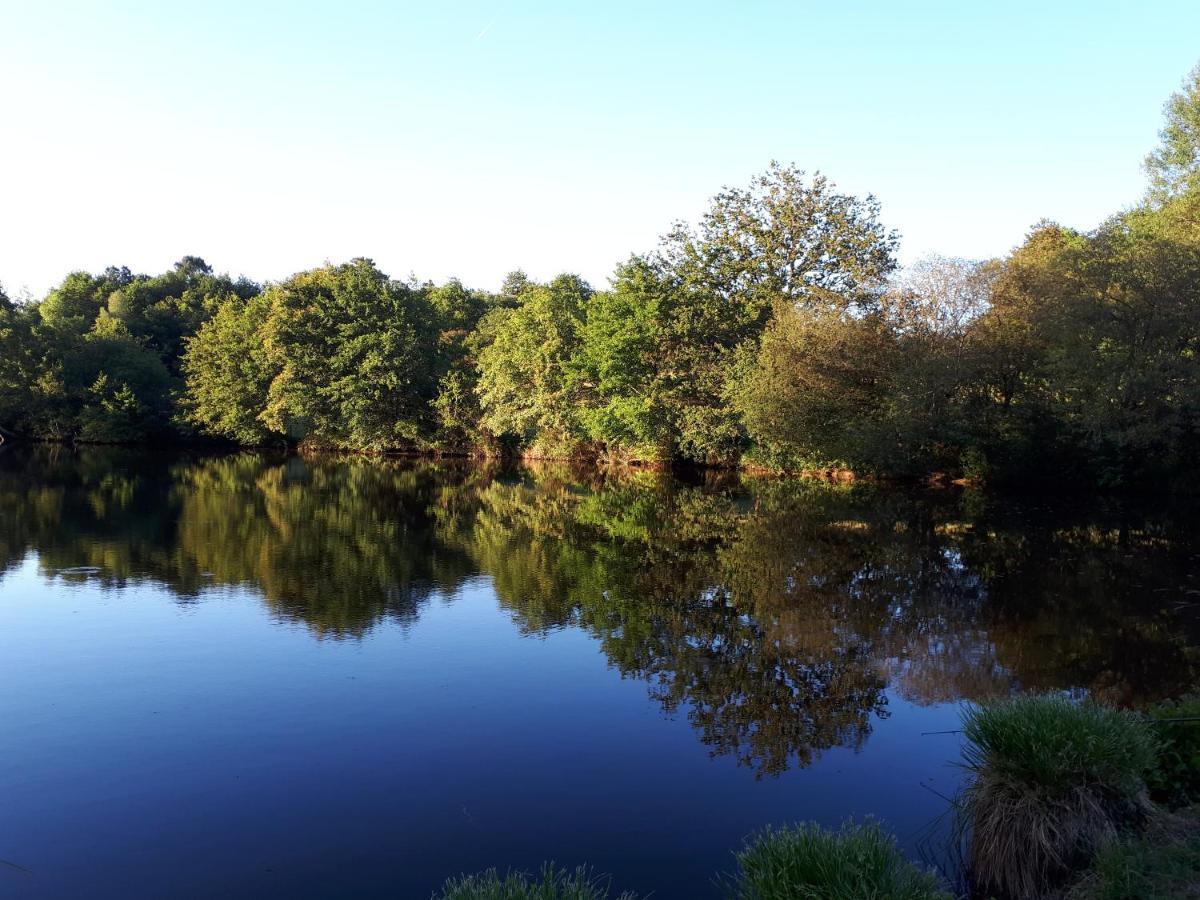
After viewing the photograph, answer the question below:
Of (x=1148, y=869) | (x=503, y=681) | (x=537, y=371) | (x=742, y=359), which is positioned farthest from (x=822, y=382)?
(x=1148, y=869)

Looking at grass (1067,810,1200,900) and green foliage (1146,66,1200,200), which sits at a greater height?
green foliage (1146,66,1200,200)

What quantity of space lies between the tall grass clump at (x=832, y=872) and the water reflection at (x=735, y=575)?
3750mm

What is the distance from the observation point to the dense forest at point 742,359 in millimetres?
30203

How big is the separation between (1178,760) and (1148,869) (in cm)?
188

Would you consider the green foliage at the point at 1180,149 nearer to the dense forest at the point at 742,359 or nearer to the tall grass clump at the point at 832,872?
the dense forest at the point at 742,359

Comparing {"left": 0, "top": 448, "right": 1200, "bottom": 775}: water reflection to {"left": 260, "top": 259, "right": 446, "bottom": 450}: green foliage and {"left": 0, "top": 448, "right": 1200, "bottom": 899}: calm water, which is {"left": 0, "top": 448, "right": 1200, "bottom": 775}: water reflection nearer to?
{"left": 0, "top": 448, "right": 1200, "bottom": 899}: calm water

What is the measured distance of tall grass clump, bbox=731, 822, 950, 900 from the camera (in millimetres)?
4973

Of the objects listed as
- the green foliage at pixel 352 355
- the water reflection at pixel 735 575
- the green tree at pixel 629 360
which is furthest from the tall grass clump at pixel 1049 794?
the green foliage at pixel 352 355

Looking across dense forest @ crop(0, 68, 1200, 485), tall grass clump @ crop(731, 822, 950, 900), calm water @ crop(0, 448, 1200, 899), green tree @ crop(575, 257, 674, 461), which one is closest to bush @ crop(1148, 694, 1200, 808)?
calm water @ crop(0, 448, 1200, 899)

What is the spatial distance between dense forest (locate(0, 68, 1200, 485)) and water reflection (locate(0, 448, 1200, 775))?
4.30m

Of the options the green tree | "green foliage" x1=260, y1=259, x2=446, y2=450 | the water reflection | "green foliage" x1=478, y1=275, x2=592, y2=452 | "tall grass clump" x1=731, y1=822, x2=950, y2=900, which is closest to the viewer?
"tall grass clump" x1=731, y1=822, x2=950, y2=900

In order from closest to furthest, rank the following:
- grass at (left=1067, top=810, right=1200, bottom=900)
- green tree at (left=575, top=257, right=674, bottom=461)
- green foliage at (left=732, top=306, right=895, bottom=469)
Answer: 1. grass at (left=1067, top=810, right=1200, bottom=900)
2. green foliage at (left=732, top=306, right=895, bottom=469)
3. green tree at (left=575, top=257, right=674, bottom=461)

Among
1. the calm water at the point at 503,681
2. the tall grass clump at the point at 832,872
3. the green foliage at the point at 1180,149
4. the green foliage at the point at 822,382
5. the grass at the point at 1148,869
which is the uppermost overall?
the green foliage at the point at 1180,149

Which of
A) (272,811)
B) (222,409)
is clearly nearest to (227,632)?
(272,811)
